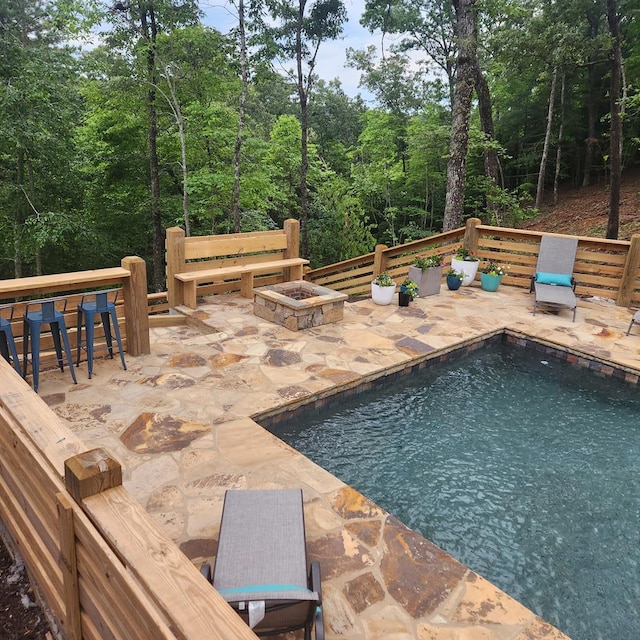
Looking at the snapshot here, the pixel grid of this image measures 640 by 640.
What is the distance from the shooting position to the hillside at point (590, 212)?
11.3 m

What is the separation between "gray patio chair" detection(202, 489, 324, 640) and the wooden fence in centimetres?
554

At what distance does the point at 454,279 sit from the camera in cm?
716

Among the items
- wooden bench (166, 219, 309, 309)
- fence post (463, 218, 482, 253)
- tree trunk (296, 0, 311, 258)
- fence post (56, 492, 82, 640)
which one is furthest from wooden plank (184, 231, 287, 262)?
tree trunk (296, 0, 311, 258)

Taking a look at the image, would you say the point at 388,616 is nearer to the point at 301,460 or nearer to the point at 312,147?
the point at 301,460

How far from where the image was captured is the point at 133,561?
1.13 metres

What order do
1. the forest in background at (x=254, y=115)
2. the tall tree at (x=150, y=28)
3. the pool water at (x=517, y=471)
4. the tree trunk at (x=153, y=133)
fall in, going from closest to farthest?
the pool water at (x=517, y=471), the forest in background at (x=254, y=115), the tall tree at (x=150, y=28), the tree trunk at (x=153, y=133)

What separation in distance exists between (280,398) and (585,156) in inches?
626

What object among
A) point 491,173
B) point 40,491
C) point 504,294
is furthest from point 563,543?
point 491,173

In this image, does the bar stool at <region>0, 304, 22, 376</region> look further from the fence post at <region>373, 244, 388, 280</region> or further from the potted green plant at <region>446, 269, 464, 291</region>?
the potted green plant at <region>446, 269, 464, 291</region>

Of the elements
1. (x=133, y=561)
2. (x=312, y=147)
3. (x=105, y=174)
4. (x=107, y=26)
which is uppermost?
(x=107, y=26)

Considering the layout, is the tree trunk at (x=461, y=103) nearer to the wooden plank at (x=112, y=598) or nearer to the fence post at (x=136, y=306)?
the fence post at (x=136, y=306)

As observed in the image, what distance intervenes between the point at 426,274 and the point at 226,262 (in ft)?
9.15

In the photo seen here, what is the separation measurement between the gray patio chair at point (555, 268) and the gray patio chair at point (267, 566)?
499cm

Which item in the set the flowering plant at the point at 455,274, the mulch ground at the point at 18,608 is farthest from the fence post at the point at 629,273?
the mulch ground at the point at 18,608
